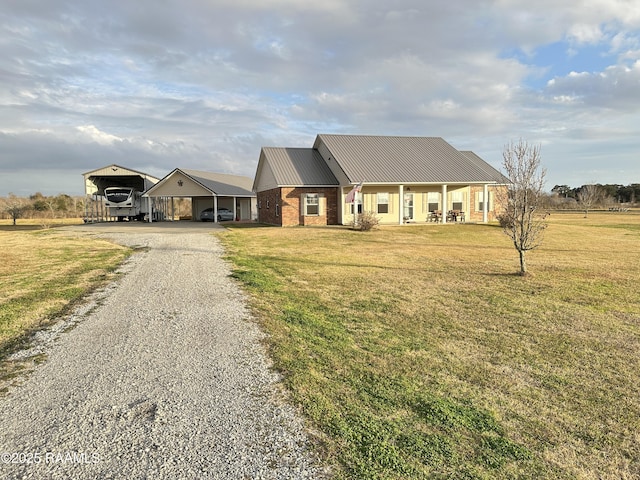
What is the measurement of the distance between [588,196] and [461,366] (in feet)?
169

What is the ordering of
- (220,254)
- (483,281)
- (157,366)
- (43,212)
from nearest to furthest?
(157,366), (483,281), (220,254), (43,212)

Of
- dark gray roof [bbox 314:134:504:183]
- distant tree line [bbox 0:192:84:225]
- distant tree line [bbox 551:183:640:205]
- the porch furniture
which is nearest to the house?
dark gray roof [bbox 314:134:504:183]

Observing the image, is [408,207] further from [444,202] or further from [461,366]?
[461,366]

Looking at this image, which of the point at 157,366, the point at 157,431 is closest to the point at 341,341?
the point at 157,366

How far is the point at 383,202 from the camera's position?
2747cm

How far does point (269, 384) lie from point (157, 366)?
4.37 feet

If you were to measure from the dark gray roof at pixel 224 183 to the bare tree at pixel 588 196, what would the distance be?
33.4 meters

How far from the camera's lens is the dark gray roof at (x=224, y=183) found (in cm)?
3307

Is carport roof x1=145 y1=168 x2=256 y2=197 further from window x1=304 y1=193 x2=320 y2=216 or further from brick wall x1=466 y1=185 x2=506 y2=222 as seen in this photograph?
brick wall x1=466 y1=185 x2=506 y2=222

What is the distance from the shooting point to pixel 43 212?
45.7 meters

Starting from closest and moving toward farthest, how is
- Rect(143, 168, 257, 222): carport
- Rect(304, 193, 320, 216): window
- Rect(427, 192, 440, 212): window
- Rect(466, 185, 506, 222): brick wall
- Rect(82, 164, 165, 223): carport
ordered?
Rect(304, 193, 320, 216): window < Rect(427, 192, 440, 212): window < Rect(466, 185, 506, 222): brick wall < Rect(143, 168, 257, 222): carport < Rect(82, 164, 165, 223): carport

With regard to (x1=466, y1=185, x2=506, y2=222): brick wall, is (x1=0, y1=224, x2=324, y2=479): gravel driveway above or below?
below

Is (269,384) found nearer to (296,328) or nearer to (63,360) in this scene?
(296,328)

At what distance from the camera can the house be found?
2630 centimetres
